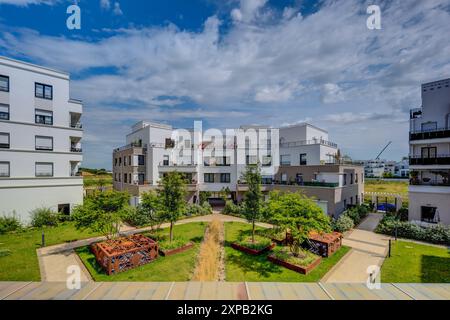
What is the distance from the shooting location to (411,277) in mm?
11805

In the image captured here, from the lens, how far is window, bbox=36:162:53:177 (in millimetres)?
23000

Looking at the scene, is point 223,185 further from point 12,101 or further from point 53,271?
point 12,101

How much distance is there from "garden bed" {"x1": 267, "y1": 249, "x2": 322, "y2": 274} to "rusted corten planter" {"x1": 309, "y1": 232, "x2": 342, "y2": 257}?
3.03ft

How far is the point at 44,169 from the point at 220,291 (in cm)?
2603

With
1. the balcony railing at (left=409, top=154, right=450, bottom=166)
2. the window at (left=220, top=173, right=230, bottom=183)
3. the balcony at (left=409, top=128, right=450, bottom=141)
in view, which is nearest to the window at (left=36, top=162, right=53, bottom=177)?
the window at (left=220, top=173, right=230, bottom=183)

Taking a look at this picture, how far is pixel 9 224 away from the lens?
2019 centimetres

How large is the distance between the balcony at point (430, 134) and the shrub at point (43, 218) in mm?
36848

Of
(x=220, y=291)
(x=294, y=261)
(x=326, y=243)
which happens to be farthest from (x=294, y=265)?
(x=220, y=291)

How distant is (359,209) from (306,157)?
855 centimetres

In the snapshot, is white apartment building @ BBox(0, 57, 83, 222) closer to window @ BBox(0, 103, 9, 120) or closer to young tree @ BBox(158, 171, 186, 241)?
window @ BBox(0, 103, 9, 120)

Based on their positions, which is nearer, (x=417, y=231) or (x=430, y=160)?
(x=417, y=231)

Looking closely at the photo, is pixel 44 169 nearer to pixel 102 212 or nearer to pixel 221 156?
pixel 102 212

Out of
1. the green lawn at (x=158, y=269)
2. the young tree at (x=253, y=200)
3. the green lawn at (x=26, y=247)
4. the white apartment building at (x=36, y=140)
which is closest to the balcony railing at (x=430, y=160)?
the young tree at (x=253, y=200)

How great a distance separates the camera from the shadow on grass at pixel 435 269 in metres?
11.6
